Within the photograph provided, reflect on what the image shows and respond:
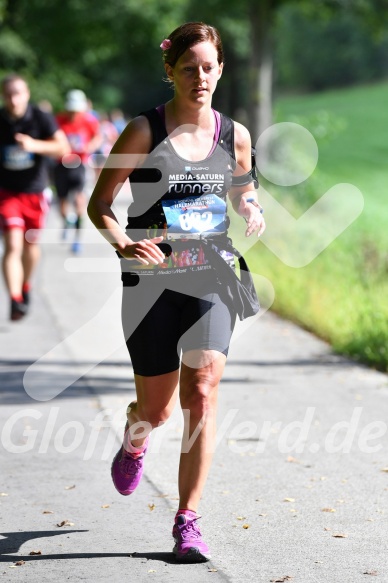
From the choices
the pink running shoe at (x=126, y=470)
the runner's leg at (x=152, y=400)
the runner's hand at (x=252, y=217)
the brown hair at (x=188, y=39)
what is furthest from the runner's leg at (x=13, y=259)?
the brown hair at (x=188, y=39)

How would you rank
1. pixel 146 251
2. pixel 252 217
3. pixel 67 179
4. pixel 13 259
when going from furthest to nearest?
pixel 67 179 < pixel 13 259 < pixel 252 217 < pixel 146 251

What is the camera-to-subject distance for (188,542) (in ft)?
15.3

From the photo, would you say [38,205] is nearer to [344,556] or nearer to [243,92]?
[344,556]

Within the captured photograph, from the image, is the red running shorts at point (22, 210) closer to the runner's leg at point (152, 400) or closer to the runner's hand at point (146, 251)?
the runner's leg at point (152, 400)

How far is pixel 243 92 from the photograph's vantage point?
71250 mm

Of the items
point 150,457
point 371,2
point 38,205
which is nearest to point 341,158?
point 371,2

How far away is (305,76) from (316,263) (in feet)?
244

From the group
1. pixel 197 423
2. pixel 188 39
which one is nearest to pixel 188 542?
pixel 197 423

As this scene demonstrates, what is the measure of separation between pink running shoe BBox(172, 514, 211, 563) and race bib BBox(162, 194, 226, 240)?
3.58ft

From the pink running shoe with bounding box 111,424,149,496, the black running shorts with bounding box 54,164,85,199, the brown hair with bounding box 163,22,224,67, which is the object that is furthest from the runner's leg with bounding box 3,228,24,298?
the black running shorts with bounding box 54,164,85,199

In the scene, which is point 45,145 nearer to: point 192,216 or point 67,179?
point 192,216

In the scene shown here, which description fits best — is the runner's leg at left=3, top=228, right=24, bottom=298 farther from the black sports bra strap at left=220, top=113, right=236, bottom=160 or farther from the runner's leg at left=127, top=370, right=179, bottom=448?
the black sports bra strap at left=220, top=113, right=236, bottom=160

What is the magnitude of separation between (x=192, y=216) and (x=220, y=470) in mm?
1808

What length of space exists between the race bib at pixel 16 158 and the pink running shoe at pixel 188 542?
6.44 meters
